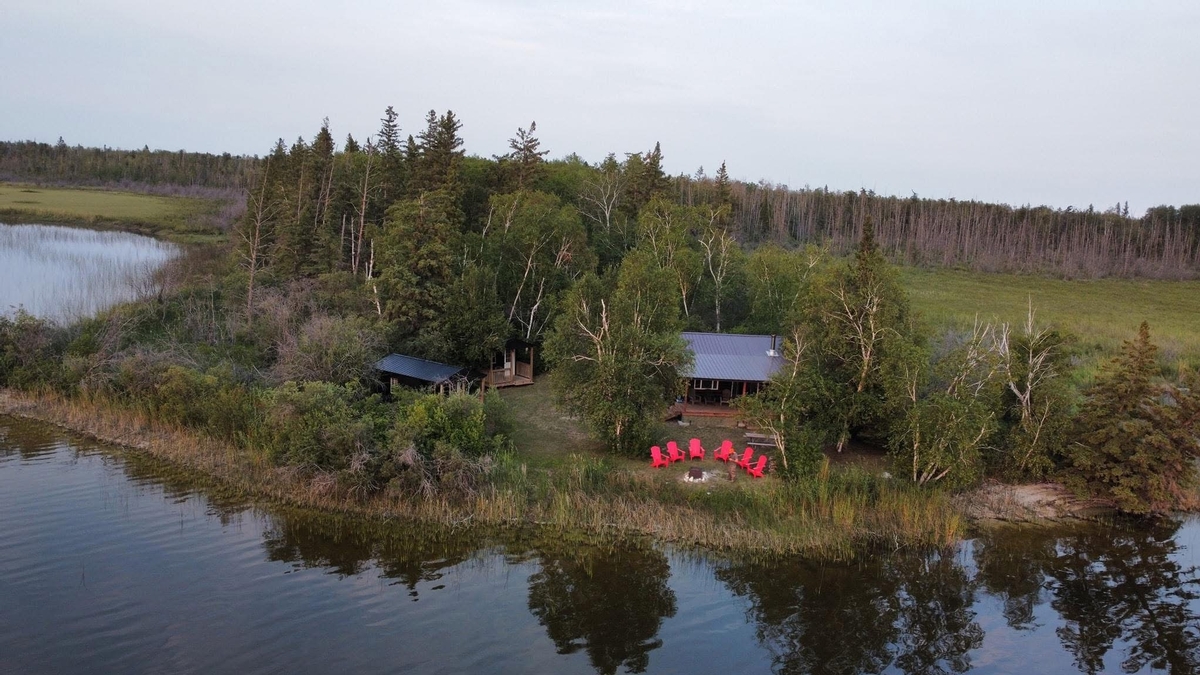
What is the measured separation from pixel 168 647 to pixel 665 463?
15.0 m

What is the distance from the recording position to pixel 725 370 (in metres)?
31.9

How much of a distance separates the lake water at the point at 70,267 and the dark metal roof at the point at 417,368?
16.3 metres

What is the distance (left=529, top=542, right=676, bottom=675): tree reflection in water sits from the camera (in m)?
16.2

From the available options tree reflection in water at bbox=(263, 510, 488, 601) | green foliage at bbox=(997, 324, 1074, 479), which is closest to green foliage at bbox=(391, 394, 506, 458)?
tree reflection in water at bbox=(263, 510, 488, 601)

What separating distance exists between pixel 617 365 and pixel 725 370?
747 cm

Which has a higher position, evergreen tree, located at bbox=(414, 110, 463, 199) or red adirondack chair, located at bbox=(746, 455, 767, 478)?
evergreen tree, located at bbox=(414, 110, 463, 199)

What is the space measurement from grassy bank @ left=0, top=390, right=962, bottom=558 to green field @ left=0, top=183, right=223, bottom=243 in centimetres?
5731

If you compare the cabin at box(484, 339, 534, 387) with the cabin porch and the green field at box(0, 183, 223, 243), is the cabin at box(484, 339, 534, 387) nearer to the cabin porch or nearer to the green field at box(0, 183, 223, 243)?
the cabin porch

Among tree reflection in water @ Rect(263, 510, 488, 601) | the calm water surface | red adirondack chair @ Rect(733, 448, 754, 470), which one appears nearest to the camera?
the calm water surface

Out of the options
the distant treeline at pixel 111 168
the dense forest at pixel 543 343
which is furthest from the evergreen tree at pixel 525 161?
the distant treeline at pixel 111 168

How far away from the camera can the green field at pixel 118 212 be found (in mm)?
77375

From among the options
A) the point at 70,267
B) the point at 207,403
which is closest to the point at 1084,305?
the point at 207,403

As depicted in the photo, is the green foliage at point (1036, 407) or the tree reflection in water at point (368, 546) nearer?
the tree reflection in water at point (368, 546)

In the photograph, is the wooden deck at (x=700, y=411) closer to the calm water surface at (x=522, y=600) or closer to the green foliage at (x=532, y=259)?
the green foliage at (x=532, y=259)
